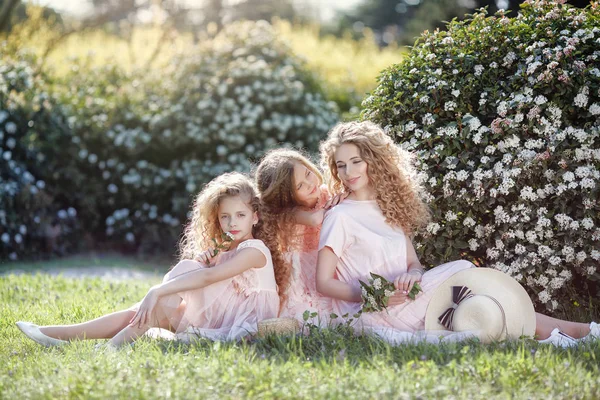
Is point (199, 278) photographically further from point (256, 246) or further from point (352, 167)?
point (352, 167)

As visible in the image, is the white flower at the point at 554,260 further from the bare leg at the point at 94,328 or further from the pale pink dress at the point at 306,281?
the bare leg at the point at 94,328

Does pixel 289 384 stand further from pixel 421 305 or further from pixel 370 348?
pixel 421 305

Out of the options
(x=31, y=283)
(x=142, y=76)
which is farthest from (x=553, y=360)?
(x=142, y=76)

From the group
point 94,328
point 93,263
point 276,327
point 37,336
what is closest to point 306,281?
point 276,327

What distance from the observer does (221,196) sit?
390 cm

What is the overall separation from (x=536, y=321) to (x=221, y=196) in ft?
5.92

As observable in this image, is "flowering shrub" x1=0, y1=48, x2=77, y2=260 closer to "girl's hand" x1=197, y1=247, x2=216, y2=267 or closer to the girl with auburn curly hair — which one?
"girl's hand" x1=197, y1=247, x2=216, y2=267

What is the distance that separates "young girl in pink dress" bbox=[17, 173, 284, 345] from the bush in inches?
149

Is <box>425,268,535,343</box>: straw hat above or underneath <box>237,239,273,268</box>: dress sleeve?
underneath

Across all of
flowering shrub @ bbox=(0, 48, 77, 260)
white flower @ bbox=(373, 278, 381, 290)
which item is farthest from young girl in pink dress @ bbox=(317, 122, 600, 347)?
flowering shrub @ bbox=(0, 48, 77, 260)

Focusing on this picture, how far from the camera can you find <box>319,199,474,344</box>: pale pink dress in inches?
139

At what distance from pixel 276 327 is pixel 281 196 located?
0.85m

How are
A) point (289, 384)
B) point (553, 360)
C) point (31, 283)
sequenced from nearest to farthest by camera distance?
1. point (289, 384)
2. point (553, 360)
3. point (31, 283)

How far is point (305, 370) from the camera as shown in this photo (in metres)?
2.73
